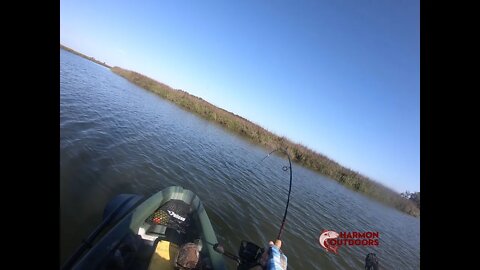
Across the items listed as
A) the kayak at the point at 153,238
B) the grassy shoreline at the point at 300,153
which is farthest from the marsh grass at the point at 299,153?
the kayak at the point at 153,238

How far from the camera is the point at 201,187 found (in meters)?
11.0

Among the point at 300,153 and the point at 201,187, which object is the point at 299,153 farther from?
the point at 201,187

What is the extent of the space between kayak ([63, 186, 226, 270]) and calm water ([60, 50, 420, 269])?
132 cm

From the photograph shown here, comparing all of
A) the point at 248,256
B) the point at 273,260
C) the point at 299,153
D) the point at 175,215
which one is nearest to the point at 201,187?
the point at 175,215

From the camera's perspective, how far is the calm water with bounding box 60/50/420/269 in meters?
7.61

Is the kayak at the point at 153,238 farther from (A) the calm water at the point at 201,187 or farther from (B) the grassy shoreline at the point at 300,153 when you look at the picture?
(B) the grassy shoreline at the point at 300,153

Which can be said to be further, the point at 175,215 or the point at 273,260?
the point at 175,215

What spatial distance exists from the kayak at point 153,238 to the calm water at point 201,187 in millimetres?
1318

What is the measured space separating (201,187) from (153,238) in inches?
224

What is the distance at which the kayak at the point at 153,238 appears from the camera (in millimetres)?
3820

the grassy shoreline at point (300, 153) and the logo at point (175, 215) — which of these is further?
the grassy shoreline at point (300, 153)
